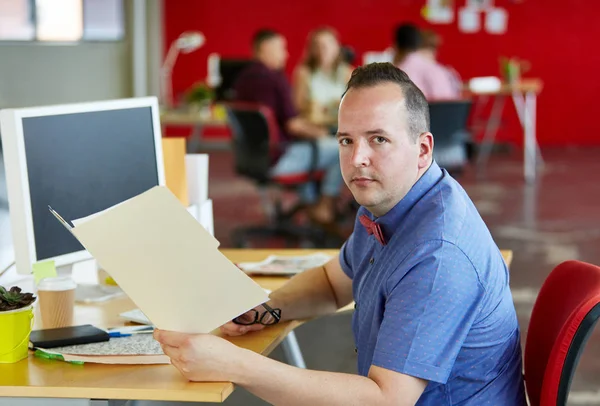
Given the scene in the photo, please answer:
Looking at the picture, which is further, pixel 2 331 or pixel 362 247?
pixel 362 247

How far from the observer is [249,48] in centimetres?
1223

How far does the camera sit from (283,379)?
1.55 metres

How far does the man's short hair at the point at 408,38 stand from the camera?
274 inches

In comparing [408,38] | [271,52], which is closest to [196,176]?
[271,52]

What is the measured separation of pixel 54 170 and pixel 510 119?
34.2ft

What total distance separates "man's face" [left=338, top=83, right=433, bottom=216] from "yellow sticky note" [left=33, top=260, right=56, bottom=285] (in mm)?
731

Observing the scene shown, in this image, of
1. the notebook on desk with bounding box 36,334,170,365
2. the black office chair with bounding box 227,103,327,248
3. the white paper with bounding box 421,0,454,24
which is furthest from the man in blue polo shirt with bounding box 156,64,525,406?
the white paper with bounding box 421,0,454,24

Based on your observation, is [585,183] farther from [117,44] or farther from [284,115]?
[117,44]

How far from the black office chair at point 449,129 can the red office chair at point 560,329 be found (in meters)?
4.13

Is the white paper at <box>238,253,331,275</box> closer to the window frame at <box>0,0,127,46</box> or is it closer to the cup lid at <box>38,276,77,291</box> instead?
the cup lid at <box>38,276,77,291</box>

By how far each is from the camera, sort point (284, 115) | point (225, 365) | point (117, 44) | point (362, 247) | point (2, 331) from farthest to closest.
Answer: point (117, 44)
point (284, 115)
point (362, 247)
point (2, 331)
point (225, 365)

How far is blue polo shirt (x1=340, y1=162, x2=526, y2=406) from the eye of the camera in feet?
5.16

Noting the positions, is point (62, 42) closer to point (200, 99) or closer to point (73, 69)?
point (73, 69)

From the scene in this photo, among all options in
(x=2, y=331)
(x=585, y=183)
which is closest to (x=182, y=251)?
(x=2, y=331)
